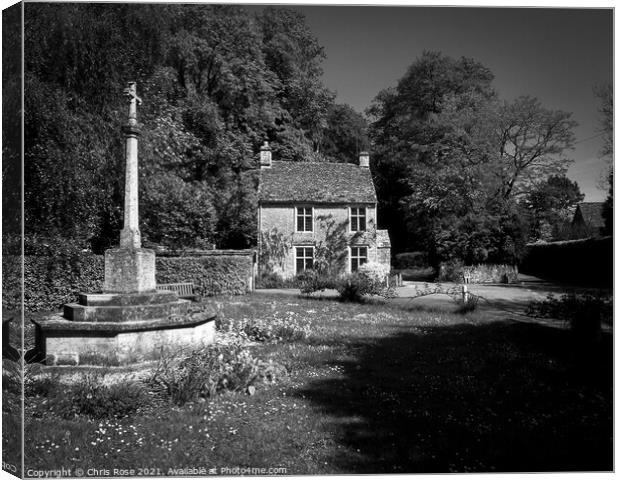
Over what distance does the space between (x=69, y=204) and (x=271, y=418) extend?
6.89 metres

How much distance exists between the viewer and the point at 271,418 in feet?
16.0

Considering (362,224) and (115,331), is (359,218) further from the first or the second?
(115,331)

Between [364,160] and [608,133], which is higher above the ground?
[364,160]

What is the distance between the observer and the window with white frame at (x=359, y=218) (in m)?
26.5

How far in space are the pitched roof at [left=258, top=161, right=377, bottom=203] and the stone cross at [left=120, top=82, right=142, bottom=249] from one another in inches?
707

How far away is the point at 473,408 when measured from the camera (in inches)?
205

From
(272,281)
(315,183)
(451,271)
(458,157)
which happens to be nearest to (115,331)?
(272,281)

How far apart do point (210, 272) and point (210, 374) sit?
46.4ft

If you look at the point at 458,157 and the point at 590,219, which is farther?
the point at 458,157

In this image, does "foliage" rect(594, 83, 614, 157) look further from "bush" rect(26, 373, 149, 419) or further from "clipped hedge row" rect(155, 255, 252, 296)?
"clipped hedge row" rect(155, 255, 252, 296)

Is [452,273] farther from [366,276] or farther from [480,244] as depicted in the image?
[366,276]

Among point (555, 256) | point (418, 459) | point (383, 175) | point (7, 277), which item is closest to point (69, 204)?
point (7, 277)

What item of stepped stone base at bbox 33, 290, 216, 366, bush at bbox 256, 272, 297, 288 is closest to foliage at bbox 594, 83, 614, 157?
stepped stone base at bbox 33, 290, 216, 366

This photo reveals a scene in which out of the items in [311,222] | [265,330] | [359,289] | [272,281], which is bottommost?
[265,330]
